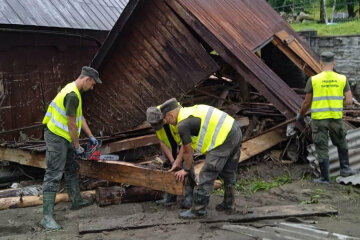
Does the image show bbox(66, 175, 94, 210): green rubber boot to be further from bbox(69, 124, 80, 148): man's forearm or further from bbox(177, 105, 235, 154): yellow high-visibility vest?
bbox(177, 105, 235, 154): yellow high-visibility vest

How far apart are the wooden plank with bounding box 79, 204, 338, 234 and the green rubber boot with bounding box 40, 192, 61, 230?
354 mm

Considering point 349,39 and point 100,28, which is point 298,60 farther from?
point 100,28

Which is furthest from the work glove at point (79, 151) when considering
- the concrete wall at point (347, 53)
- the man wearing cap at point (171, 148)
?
the concrete wall at point (347, 53)

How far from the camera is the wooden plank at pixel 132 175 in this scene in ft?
16.0

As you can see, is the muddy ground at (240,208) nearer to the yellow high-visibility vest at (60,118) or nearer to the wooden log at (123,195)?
the wooden log at (123,195)

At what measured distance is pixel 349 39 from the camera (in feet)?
36.8

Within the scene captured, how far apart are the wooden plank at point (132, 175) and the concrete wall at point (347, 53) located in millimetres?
8342

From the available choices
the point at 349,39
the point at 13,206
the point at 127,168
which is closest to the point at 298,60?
the point at 349,39

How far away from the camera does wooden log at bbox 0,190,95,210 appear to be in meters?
5.83

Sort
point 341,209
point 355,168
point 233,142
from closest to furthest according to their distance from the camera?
point 233,142 < point 341,209 < point 355,168

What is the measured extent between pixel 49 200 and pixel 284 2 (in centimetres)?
2328

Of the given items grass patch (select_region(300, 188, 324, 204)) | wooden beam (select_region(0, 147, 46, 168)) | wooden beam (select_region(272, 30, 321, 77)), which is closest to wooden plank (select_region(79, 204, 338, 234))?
grass patch (select_region(300, 188, 324, 204))

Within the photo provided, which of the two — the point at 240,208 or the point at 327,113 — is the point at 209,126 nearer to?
the point at 240,208

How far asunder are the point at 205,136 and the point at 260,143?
2.69m
